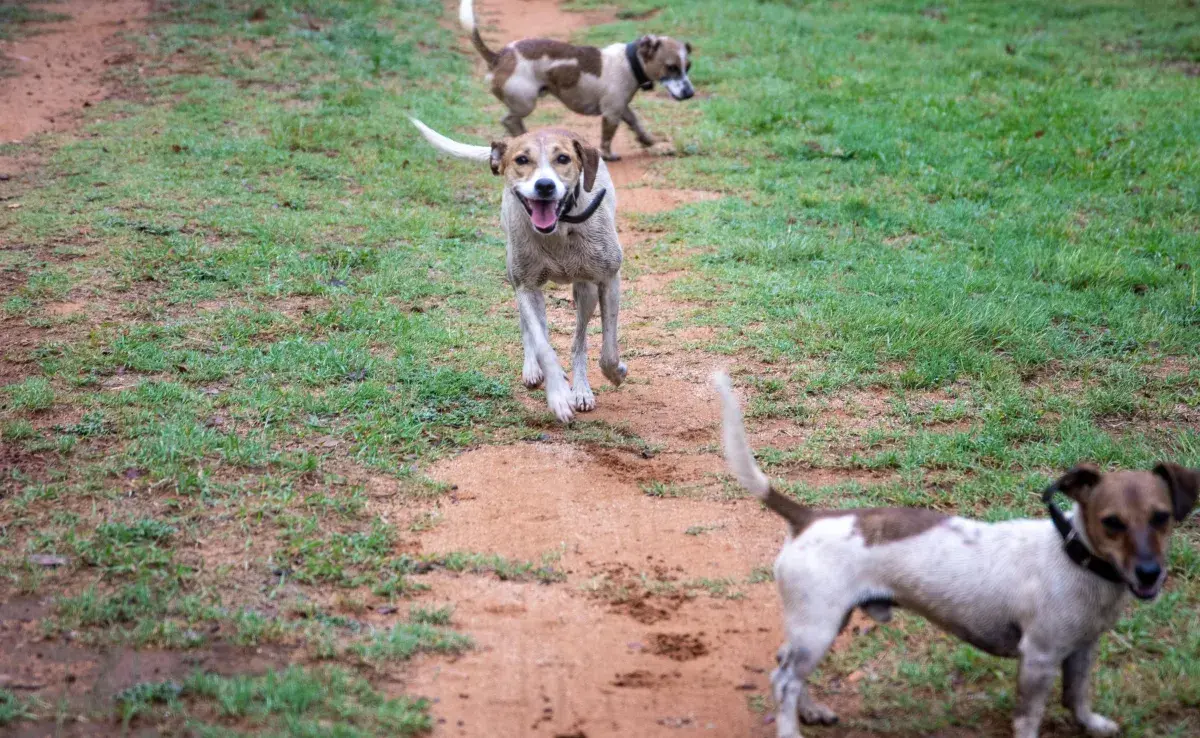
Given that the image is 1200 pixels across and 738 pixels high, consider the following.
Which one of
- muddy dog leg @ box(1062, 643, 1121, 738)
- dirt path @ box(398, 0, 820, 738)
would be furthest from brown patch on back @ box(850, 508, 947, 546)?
dirt path @ box(398, 0, 820, 738)

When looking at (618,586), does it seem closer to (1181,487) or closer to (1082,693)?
(1082,693)

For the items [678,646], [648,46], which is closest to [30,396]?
[678,646]

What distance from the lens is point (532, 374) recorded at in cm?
613

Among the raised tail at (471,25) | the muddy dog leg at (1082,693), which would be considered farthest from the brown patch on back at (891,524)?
the raised tail at (471,25)

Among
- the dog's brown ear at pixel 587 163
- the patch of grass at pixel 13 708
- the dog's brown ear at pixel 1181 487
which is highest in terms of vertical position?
the dog's brown ear at pixel 587 163

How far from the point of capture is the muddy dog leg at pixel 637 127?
11.2 metres

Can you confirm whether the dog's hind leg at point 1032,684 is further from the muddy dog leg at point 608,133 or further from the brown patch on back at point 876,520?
the muddy dog leg at point 608,133

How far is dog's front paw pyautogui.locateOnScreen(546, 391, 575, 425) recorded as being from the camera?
579 cm

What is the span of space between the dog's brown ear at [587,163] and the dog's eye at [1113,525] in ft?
10.9

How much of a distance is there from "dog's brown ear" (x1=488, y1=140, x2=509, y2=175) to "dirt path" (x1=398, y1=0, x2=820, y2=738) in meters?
1.24

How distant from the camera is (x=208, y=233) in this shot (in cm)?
828

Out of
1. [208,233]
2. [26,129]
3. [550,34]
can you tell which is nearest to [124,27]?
[26,129]

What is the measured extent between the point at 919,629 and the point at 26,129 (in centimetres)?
978

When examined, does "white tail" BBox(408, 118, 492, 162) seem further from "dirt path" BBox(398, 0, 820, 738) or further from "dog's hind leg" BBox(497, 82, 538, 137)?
"dog's hind leg" BBox(497, 82, 538, 137)
